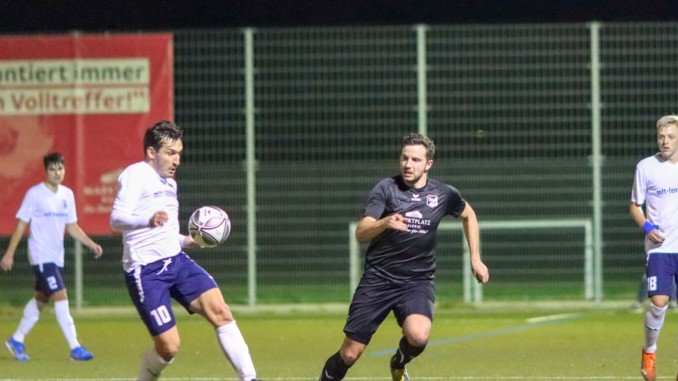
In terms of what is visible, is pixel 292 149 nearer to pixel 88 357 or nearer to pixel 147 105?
pixel 147 105

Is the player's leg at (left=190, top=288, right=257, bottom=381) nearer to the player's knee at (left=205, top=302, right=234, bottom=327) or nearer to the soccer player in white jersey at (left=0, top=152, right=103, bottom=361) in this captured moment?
the player's knee at (left=205, top=302, right=234, bottom=327)

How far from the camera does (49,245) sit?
1441 centimetres

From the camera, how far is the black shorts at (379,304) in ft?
33.1

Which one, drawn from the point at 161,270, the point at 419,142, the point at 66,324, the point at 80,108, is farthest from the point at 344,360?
the point at 80,108

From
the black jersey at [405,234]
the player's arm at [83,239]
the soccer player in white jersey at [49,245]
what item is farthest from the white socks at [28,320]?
the black jersey at [405,234]

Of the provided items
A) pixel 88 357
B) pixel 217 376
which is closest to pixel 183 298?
pixel 217 376

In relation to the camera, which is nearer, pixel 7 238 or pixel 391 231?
pixel 391 231

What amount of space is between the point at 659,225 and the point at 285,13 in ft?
53.0

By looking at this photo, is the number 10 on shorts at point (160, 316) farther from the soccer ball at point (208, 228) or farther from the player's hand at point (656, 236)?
the player's hand at point (656, 236)

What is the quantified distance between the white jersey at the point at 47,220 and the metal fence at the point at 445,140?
4.83 metres

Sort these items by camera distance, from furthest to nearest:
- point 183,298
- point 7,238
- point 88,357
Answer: point 7,238 → point 88,357 → point 183,298

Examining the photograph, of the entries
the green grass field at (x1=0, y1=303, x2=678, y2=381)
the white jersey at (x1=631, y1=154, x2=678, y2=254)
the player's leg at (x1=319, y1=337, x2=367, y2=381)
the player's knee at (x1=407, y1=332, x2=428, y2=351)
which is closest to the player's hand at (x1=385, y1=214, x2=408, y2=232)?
the player's knee at (x1=407, y1=332, x2=428, y2=351)

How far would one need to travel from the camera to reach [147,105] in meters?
19.1

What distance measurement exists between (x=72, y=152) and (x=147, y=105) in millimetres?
1200
